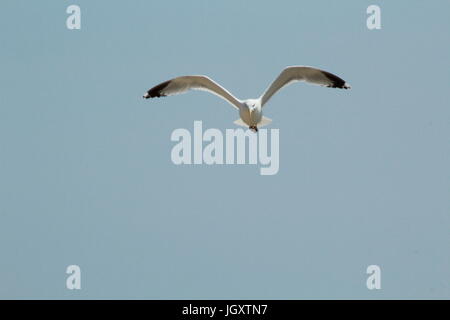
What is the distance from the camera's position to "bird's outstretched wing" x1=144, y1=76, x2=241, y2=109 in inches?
→ 439

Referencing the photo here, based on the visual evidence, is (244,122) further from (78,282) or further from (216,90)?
(78,282)

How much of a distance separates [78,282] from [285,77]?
143 inches

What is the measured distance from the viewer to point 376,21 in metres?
12.3

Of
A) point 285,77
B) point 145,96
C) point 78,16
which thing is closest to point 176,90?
point 145,96

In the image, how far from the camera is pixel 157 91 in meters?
11.3

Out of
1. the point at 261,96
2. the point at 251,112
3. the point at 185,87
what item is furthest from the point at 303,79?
the point at 185,87

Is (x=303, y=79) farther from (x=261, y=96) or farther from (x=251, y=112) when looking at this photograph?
(x=251, y=112)

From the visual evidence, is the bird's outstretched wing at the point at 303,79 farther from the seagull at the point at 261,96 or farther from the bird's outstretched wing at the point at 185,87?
the bird's outstretched wing at the point at 185,87

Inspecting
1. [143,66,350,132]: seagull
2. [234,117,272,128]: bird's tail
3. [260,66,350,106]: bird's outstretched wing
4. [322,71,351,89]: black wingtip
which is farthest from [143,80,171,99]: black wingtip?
[322,71,351,89]: black wingtip

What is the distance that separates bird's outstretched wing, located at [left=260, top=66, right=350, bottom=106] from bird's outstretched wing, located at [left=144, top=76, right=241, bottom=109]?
1.60ft

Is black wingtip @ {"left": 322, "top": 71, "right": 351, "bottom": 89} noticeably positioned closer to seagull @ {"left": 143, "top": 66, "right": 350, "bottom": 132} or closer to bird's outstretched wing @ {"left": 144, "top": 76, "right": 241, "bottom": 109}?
seagull @ {"left": 143, "top": 66, "right": 350, "bottom": 132}

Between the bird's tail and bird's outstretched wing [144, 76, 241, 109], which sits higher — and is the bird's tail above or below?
below

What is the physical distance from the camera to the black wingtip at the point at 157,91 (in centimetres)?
1126
